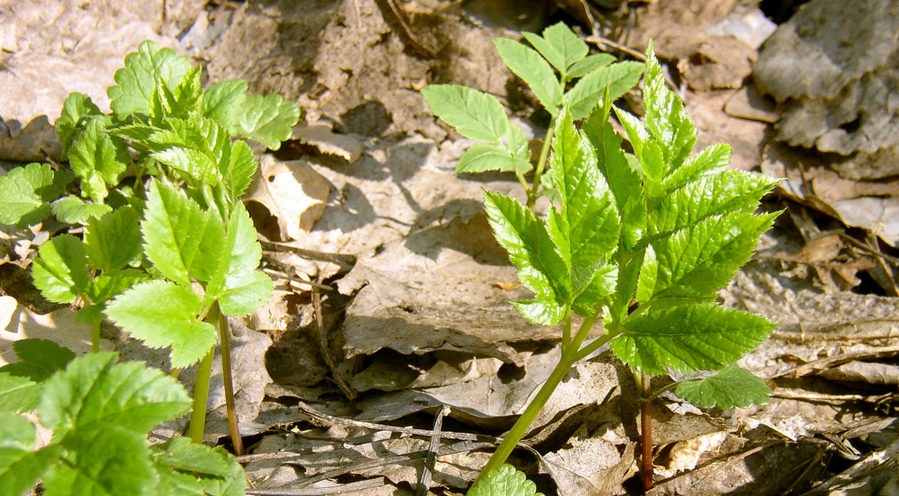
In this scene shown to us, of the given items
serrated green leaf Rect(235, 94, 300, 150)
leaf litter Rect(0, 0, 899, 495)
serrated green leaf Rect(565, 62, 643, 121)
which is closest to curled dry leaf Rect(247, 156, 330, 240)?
leaf litter Rect(0, 0, 899, 495)

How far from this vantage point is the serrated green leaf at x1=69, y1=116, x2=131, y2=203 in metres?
2.25

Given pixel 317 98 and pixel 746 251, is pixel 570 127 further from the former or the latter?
pixel 317 98

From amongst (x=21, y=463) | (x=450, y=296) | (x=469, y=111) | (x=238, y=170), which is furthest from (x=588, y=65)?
(x=21, y=463)

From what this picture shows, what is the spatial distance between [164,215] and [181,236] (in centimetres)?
6

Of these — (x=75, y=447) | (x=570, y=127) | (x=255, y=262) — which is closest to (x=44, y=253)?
(x=255, y=262)

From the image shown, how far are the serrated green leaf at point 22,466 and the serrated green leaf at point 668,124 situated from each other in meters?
1.49

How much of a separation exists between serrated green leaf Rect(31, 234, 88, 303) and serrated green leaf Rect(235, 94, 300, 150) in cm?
85

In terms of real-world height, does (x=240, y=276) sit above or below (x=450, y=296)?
above

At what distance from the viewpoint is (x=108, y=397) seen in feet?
4.33

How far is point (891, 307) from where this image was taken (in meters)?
2.71

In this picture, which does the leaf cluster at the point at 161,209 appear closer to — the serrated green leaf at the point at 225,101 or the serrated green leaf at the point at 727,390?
the serrated green leaf at the point at 225,101

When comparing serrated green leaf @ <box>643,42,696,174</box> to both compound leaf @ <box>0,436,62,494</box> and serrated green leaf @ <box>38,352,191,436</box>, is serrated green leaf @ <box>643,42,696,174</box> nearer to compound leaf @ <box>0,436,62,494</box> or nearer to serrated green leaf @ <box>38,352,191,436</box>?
serrated green leaf @ <box>38,352,191,436</box>

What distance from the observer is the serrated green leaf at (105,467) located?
3.96 feet

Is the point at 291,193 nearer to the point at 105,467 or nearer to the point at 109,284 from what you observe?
the point at 109,284
